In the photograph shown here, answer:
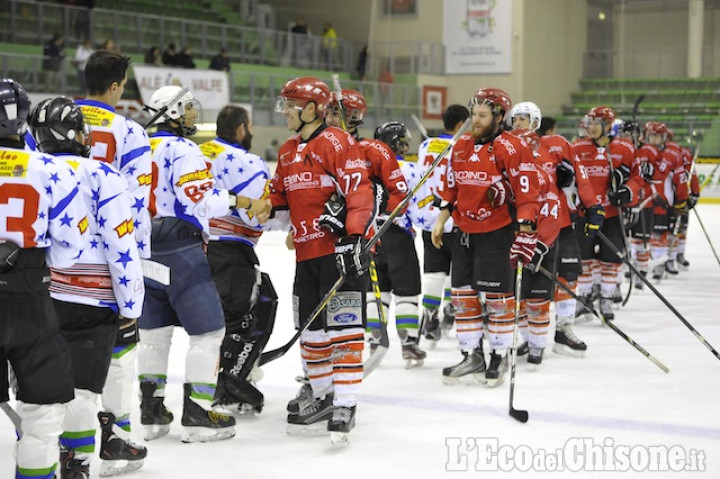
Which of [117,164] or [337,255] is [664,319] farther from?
[117,164]

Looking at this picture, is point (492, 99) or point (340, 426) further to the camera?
point (492, 99)

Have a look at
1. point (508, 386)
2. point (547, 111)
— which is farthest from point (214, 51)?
point (508, 386)

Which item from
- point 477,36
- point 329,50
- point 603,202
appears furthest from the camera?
point 329,50

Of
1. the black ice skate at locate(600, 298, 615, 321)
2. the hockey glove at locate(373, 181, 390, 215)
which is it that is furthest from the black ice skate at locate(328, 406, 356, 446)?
the black ice skate at locate(600, 298, 615, 321)

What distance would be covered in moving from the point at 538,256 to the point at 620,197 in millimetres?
2132

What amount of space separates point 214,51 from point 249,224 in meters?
13.3

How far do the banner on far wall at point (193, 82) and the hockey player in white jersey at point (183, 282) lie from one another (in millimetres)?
10026

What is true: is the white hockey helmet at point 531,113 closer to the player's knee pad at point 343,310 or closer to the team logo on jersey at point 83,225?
the player's knee pad at point 343,310

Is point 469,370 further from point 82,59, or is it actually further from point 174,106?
point 82,59

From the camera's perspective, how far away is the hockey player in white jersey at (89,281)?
9.87 ft

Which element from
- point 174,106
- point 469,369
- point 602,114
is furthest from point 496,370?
point 602,114

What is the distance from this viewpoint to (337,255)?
3.80m

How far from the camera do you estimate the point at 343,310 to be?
3932 mm

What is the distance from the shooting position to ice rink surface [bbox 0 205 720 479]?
3.58 metres
